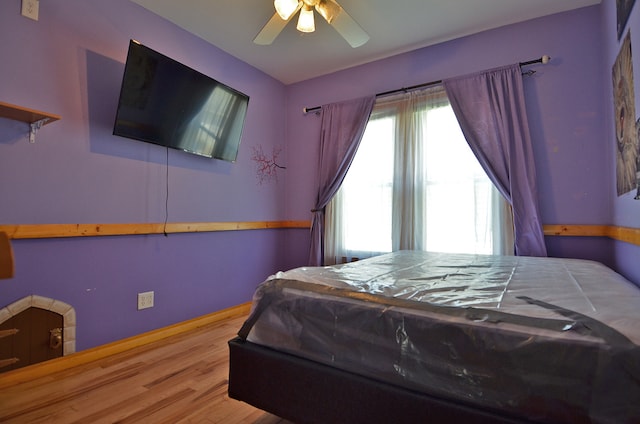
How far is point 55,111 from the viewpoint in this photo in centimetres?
187

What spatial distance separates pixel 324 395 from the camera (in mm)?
1041

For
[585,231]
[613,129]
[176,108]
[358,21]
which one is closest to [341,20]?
[358,21]

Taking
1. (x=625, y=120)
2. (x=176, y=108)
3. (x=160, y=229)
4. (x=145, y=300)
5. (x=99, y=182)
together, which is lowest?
(x=145, y=300)

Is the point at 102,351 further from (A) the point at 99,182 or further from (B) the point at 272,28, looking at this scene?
(B) the point at 272,28

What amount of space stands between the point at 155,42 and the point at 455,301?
2700 mm

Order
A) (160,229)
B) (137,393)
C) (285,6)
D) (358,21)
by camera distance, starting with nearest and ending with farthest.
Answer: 1. (137,393)
2. (285,6)
3. (160,229)
4. (358,21)

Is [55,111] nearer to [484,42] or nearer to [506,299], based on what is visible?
[506,299]

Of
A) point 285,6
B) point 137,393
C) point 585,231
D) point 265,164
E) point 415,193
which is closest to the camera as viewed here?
point 137,393

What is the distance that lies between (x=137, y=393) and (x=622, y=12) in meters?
3.26

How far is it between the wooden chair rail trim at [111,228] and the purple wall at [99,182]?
0.04 metres

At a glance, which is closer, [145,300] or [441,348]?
[441,348]

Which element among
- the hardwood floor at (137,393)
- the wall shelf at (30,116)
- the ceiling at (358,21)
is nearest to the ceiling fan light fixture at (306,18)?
the ceiling at (358,21)

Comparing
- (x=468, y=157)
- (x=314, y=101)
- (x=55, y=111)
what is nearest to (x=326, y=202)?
(x=314, y=101)

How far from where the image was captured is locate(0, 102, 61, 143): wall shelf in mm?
1562
